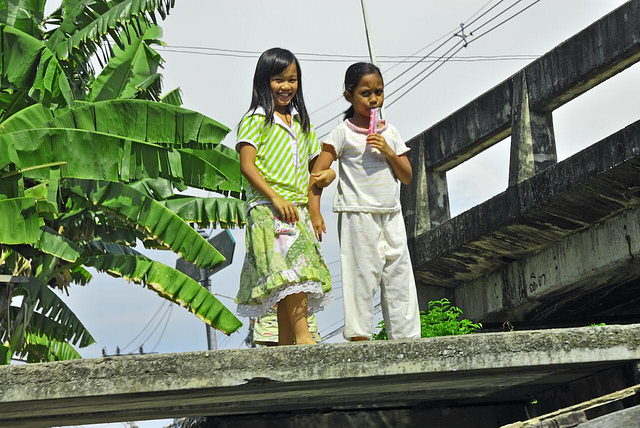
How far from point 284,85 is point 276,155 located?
→ 0.36 m

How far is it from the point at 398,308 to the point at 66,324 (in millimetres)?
8357

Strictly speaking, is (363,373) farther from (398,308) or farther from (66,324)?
(66,324)

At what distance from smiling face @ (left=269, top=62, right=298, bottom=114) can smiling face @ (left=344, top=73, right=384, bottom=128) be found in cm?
35

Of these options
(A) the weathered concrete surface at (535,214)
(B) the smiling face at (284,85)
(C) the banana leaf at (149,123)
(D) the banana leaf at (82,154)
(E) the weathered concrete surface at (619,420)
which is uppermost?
(C) the banana leaf at (149,123)

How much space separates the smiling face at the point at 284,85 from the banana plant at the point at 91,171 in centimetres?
416

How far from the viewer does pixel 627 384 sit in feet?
13.5

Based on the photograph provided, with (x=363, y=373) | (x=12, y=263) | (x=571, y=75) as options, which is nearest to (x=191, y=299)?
(x=12, y=263)

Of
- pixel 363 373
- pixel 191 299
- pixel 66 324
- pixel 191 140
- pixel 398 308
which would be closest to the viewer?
pixel 363 373

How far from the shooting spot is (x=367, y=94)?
17.9 ft

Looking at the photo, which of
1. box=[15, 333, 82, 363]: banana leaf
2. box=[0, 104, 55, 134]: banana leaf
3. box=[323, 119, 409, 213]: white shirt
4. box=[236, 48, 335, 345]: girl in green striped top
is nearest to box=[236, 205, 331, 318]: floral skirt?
box=[236, 48, 335, 345]: girl in green striped top

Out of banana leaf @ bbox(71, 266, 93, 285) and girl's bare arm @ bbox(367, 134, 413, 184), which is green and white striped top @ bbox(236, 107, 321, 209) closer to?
girl's bare arm @ bbox(367, 134, 413, 184)

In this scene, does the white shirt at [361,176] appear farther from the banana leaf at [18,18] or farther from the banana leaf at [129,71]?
the banana leaf at [129,71]

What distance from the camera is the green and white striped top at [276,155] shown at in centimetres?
523

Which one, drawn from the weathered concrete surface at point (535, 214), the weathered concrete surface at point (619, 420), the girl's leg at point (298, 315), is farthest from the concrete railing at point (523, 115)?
the weathered concrete surface at point (619, 420)
